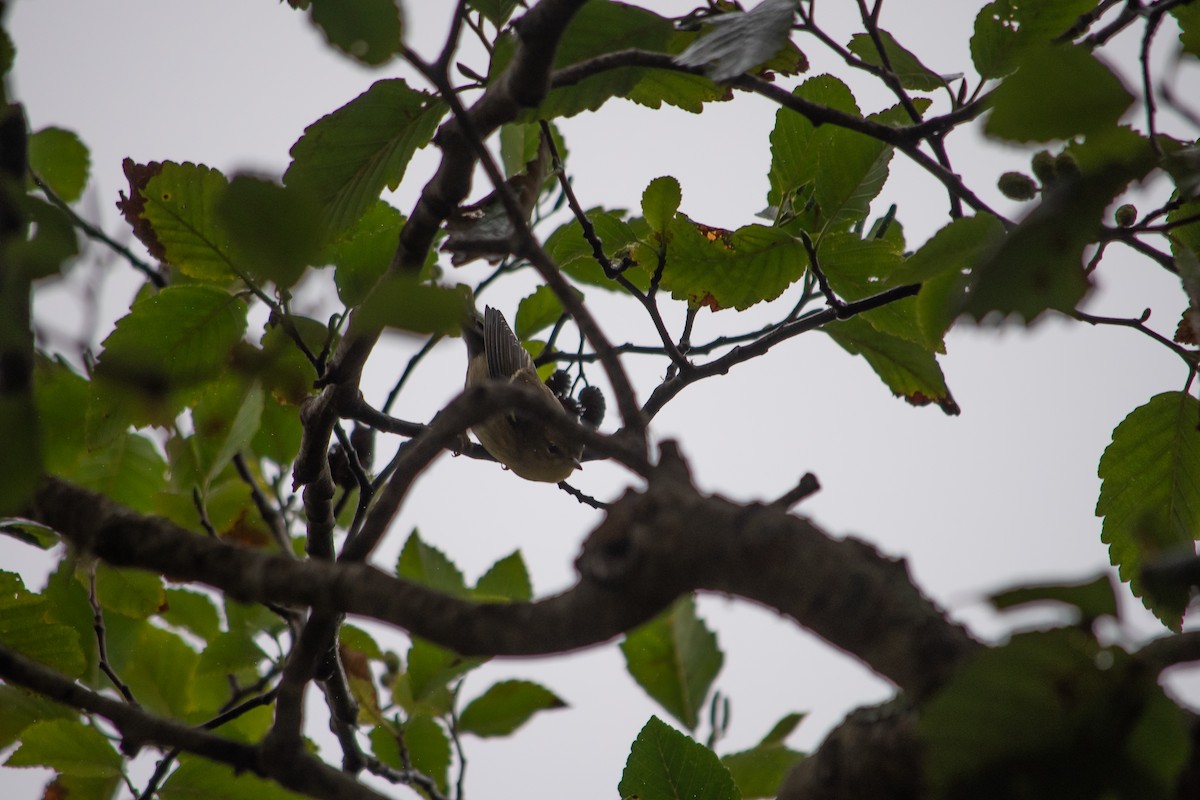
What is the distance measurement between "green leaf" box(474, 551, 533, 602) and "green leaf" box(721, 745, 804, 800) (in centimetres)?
77

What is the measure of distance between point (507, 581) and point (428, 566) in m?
0.28

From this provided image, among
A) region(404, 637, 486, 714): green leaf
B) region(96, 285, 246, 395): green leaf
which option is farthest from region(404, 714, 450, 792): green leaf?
region(96, 285, 246, 395): green leaf

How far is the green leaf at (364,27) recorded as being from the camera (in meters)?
1.05

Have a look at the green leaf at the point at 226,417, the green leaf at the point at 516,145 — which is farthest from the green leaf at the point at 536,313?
the green leaf at the point at 226,417

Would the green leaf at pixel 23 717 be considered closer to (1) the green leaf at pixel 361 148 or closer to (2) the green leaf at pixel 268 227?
(1) the green leaf at pixel 361 148

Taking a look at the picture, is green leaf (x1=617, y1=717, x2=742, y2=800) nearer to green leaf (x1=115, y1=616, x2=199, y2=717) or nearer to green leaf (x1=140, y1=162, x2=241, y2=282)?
green leaf (x1=140, y1=162, x2=241, y2=282)

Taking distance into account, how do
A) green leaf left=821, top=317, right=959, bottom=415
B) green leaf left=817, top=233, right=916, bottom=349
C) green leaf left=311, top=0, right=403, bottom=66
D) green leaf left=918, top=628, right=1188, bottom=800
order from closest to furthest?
green leaf left=918, top=628, right=1188, bottom=800, green leaf left=311, top=0, right=403, bottom=66, green leaf left=817, top=233, right=916, bottom=349, green leaf left=821, top=317, right=959, bottom=415

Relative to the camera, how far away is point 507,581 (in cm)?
287

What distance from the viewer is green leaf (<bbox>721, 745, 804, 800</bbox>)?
2.61 m

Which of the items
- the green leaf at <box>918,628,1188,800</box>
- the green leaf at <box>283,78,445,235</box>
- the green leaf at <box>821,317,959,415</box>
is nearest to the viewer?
the green leaf at <box>918,628,1188,800</box>

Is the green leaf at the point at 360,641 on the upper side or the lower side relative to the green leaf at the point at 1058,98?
lower

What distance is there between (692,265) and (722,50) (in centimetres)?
82

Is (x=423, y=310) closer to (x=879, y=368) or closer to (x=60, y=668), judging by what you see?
(x=60, y=668)

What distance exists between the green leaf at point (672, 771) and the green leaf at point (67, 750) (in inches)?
48.2
